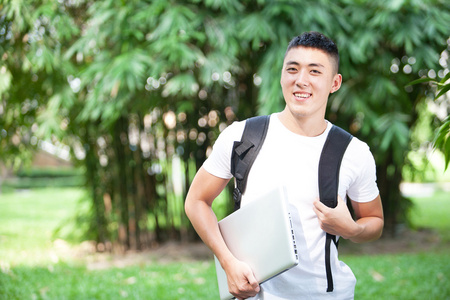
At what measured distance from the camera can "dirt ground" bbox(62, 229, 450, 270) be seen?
202 inches

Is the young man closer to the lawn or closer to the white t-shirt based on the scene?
the white t-shirt

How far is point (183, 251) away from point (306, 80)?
436 centimetres

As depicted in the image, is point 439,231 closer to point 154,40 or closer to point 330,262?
point 154,40

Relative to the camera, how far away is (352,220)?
1.26m

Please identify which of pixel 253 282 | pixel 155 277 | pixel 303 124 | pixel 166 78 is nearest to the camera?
pixel 253 282

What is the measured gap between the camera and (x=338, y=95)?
4.49 metres

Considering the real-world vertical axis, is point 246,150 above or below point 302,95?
below

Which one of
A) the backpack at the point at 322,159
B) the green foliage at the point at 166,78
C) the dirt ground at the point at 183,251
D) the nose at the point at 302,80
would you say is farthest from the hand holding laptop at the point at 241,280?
the dirt ground at the point at 183,251

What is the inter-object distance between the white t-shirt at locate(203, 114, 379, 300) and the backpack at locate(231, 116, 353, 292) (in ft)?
0.04

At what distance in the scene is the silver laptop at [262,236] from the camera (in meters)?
1.16

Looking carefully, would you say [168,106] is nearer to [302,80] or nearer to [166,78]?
[166,78]

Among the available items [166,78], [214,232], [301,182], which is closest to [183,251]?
[166,78]

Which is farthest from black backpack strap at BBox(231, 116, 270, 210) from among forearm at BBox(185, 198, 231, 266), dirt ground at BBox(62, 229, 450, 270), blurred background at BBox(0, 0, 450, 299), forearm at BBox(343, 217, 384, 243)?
dirt ground at BBox(62, 229, 450, 270)

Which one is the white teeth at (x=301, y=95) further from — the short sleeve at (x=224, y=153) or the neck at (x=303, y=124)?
the short sleeve at (x=224, y=153)
